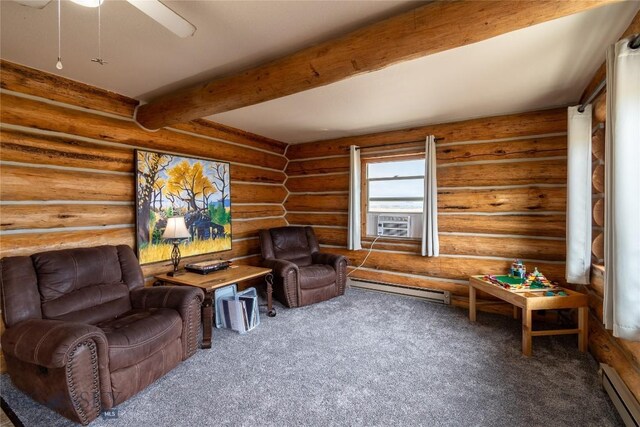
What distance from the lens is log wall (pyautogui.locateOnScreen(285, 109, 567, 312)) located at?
3348 mm

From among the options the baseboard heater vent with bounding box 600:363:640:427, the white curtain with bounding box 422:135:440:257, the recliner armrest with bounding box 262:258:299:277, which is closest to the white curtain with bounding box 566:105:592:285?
the baseboard heater vent with bounding box 600:363:640:427

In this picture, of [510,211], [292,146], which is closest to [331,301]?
[510,211]

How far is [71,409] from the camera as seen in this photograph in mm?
1703

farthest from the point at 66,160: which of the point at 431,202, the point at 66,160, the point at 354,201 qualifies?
the point at 431,202

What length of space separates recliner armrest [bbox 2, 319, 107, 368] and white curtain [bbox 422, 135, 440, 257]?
3.62 metres

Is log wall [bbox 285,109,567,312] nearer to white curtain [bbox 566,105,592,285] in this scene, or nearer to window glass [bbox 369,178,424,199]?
window glass [bbox 369,178,424,199]

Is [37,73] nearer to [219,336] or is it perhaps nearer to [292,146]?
[219,336]

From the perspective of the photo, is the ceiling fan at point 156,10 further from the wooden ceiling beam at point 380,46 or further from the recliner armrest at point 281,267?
the recliner armrest at point 281,267

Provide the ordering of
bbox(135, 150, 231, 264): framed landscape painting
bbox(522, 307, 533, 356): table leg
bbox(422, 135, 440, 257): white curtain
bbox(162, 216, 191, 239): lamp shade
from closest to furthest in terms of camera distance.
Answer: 1. bbox(522, 307, 533, 356): table leg
2. bbox(162, 216, 191, 239): lamp shade
3. bbox(135, 150, 231, 264): framed landscape painting
4. bbox(422, 135, 440, 257): white curtain

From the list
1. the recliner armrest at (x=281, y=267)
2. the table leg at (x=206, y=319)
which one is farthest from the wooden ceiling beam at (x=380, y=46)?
the recliner armrest at (x=281, y=267)

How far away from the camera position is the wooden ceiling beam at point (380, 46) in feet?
4.80

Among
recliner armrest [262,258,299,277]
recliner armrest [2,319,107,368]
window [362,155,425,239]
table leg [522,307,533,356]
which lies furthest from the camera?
window [362,155,425,239]

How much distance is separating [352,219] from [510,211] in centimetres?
214

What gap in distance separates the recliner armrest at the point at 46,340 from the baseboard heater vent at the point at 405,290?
3.46 meters
